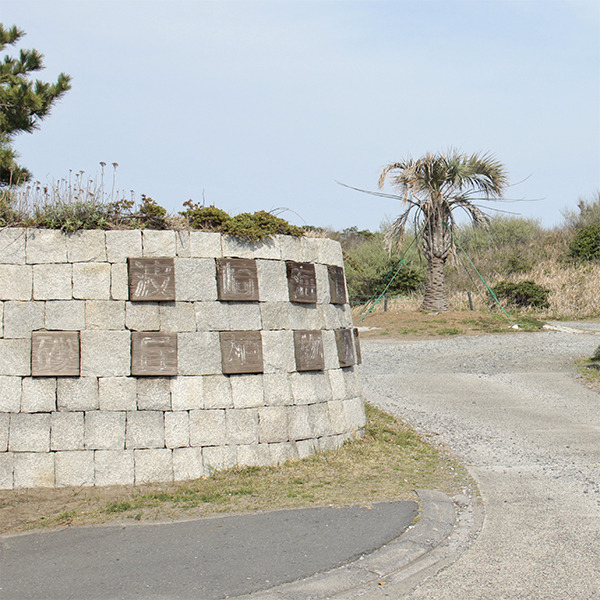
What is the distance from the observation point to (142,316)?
277 inches

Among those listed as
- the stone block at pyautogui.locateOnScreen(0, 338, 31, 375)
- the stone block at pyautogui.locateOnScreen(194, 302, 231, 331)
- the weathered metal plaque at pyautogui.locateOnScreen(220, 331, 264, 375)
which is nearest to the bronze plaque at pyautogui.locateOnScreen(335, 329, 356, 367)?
the weathered metal plaque at pyautogui.locateOnScreen(220, 331, 264, 375)

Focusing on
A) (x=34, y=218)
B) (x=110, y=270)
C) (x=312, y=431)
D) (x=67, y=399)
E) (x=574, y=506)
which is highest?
(x=34, y=218)

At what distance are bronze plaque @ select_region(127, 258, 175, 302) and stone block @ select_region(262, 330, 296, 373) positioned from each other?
1197mm

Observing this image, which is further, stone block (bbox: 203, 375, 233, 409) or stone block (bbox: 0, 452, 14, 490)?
stone block (bbox: 203, 375, 233, 409)

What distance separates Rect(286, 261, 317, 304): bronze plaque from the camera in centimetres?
776

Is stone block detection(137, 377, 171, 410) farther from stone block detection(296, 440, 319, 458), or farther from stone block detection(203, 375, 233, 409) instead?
stone block detection(296, 440, 319, 458)

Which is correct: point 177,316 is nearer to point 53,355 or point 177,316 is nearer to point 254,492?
point 53,355

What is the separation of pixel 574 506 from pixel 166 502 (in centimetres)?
382

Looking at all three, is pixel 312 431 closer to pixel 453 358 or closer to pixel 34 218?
pixel 34 218

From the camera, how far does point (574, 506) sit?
6137mm

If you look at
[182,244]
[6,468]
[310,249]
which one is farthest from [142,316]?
[310,249]

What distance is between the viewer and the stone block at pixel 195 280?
7156 mm

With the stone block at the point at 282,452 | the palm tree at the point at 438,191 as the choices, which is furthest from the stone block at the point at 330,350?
the palm tree at the point at 438,191

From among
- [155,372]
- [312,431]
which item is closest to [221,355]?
[155,372]
